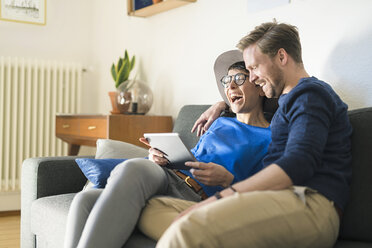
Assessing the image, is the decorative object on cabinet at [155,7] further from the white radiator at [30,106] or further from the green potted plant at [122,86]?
the white radiator at [30,106]

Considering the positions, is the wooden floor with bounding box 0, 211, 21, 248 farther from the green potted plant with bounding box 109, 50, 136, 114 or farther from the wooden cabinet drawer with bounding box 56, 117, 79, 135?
the green potted plant with bounding box 109, 50, 136, 114

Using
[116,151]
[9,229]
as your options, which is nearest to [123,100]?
[116,151]

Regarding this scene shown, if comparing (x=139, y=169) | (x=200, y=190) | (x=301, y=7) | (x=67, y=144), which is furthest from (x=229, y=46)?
(x=67, y=144)

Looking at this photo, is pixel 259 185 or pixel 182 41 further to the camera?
pixel 182 41

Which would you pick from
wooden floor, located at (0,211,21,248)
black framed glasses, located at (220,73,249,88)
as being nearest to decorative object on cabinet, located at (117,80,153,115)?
wooden floor, located at (0,211,21,248)

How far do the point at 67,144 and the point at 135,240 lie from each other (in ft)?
8.29

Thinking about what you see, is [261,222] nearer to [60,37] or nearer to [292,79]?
[292,79]

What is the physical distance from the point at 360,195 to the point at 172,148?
2.05 ft

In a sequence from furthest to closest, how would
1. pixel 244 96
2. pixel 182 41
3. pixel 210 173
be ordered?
pixel 182 41 < pixel 244 96 < pixel 210 173

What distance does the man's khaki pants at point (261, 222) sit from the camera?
3.62 ft

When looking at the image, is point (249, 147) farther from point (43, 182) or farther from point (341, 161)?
point (43, 182)

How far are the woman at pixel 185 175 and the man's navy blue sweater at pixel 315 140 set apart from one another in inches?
11.8

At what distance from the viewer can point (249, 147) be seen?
1.80 metres

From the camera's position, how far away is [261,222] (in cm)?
116
